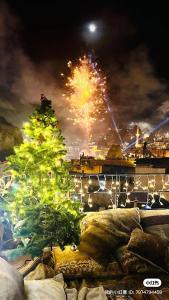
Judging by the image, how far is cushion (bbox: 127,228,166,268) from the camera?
17.0 feet

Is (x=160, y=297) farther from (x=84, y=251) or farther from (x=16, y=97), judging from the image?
(x=16, y=97)

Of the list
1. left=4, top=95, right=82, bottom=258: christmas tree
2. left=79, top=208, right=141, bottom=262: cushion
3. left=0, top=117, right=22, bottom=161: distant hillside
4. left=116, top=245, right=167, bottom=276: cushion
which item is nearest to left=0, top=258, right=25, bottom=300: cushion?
left=4, top=95, right=82, bottom=258: christmas tree

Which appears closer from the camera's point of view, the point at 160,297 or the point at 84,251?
the point at 160,297

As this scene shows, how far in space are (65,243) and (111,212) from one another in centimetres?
150

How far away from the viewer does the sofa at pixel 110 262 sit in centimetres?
442

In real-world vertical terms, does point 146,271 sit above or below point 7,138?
below

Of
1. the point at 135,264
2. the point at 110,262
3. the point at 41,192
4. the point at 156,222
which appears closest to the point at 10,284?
the point at 41,192

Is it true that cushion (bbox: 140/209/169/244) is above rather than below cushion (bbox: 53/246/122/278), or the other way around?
above

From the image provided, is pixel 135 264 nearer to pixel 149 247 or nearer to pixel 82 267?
pixel 149 247

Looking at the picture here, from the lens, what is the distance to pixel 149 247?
523cm

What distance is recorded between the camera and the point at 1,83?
14.8 meters

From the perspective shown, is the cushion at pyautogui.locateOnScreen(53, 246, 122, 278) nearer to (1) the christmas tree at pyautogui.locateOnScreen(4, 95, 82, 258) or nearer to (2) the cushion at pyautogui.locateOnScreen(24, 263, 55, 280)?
(2) the cushion at pyautogui.locateOnScreen(24, 263, 55, 280)

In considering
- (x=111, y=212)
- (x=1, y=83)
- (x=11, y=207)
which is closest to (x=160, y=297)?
(x=111, y=212)

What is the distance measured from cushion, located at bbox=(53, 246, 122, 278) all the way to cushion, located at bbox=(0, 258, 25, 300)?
1.52m
